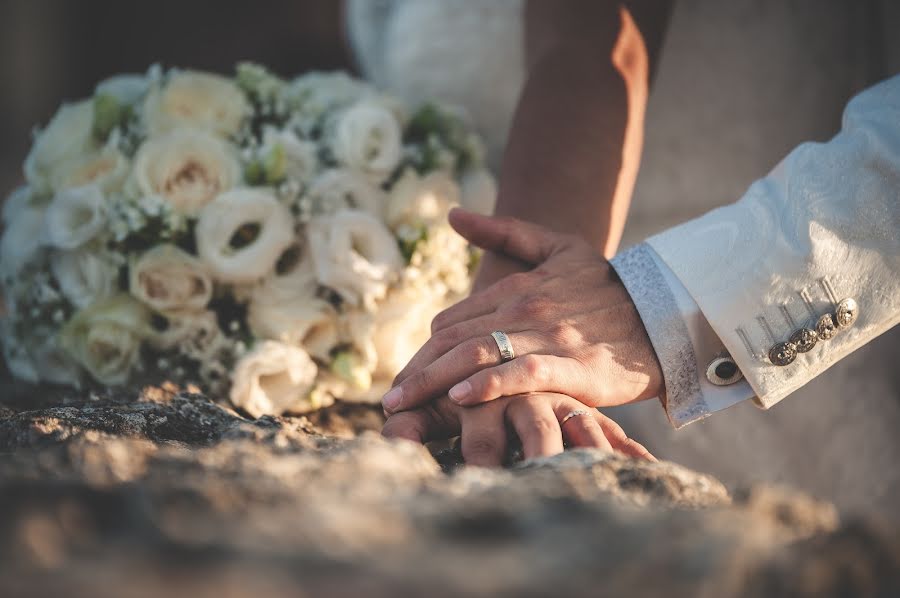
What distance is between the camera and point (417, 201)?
1.49 m

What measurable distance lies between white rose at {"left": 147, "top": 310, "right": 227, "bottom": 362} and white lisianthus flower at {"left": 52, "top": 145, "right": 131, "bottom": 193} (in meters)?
0.29

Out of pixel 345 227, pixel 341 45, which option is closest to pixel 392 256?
pixel 345 227

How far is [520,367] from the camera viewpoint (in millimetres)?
1011

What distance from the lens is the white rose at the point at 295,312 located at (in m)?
1.37

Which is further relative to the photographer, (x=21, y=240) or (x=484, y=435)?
(x=21, y=240)

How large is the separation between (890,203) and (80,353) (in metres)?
1.45

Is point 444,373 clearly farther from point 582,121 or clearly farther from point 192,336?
point 582,121

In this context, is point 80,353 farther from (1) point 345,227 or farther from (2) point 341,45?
(2) point 341,45

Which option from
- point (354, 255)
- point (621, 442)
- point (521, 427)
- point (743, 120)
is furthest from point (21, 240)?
point (743, 120)

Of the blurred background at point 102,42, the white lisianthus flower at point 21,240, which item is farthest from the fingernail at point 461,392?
the blurred background at point 102,42

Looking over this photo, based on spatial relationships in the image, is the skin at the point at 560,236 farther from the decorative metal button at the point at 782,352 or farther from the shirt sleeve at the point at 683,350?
the decorative metal button at the point at 782,352

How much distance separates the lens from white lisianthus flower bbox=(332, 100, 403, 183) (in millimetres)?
1479

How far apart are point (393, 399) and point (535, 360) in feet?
0.73

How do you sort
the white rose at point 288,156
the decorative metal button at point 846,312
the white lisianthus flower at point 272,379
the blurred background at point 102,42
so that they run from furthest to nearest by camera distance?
the blurred background at point 102,42
the white rose at point 288,156
the white lisianthus flower at point 272,379
the decorative metal button at point 846,312
